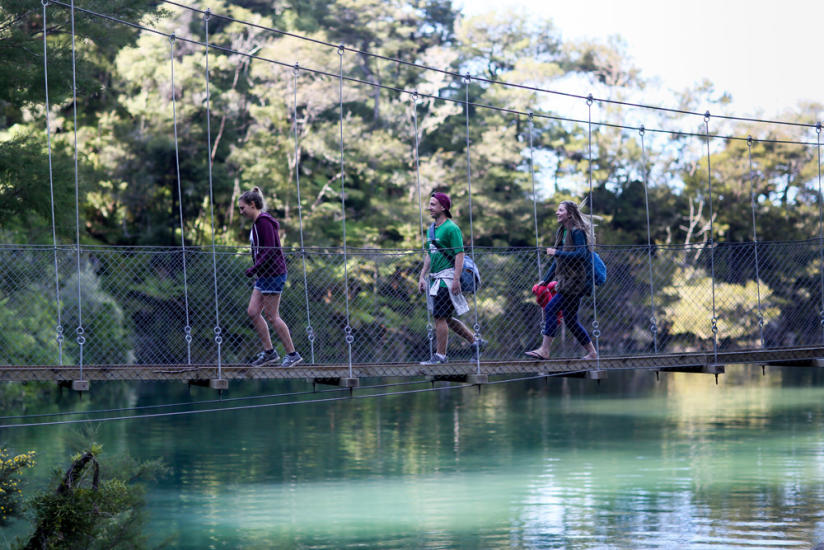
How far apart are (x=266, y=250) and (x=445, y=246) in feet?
3.42

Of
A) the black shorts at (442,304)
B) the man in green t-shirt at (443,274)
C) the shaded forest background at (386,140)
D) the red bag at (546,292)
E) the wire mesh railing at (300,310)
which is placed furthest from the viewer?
the shaded forest background at (386,140)

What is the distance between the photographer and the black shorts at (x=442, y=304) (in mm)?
6551

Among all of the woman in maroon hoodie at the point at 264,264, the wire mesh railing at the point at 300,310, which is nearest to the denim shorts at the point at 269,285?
the woman in maroon hoodie at the point at 264,264

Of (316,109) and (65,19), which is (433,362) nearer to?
(65,19)

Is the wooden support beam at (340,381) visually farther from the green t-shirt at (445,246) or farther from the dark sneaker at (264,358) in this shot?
A: the green t-shirt at (445,246)

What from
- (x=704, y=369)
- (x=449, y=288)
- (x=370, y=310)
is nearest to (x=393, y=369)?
(x=449, y=288)

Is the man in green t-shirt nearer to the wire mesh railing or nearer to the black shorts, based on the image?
the black shorts

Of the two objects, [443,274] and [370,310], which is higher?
[443,274]

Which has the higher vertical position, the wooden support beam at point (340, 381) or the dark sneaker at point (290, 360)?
the dark sneaker at point (290, 360)

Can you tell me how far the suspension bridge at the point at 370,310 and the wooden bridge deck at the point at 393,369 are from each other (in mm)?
12

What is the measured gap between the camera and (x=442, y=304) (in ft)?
21.6

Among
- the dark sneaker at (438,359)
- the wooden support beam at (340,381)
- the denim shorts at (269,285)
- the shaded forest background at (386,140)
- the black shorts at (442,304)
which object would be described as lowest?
the wooden support beam at (340,381)

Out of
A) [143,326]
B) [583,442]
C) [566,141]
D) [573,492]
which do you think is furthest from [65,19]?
[566,141]

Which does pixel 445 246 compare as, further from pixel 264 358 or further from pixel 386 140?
pixel 386 140
